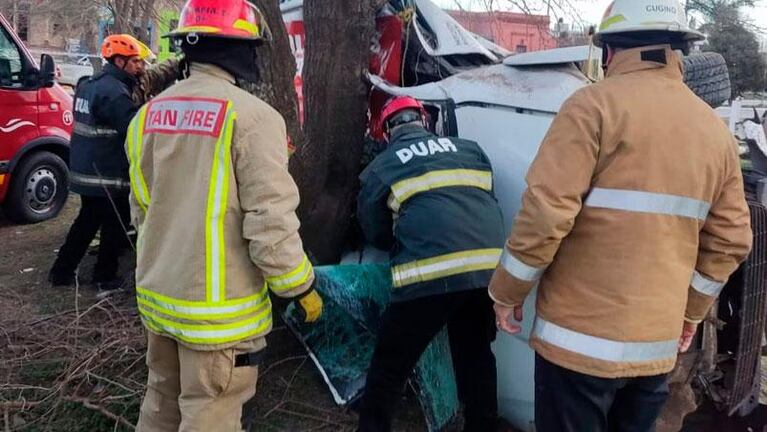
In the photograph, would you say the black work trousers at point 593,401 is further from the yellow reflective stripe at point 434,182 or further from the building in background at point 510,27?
the building in background at point 510,27

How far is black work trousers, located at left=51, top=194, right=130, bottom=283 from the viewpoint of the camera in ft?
16.7

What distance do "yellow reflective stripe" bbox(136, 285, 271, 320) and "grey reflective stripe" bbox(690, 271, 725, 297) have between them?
146 cm

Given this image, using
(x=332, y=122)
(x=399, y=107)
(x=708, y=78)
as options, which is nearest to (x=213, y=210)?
(x=399, y=107)

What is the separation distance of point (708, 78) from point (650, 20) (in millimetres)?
1640

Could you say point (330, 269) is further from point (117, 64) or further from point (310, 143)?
point (117, 64)

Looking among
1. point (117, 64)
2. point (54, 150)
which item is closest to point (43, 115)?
point (54, 150)

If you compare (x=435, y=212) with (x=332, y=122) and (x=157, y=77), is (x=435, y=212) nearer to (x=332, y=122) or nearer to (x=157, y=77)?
(x=332, y=122)

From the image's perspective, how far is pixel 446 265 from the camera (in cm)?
275

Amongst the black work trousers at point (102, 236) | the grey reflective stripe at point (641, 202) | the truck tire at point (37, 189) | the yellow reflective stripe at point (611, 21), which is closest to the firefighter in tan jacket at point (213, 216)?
the grey reflective stripe at point (641, 202)

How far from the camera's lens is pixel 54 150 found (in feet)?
23.4

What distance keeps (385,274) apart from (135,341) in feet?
4.75

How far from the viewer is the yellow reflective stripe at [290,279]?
2383mm

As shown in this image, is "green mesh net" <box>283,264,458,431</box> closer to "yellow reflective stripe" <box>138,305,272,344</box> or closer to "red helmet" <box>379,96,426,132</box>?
"red helmet" <box>379,96,426,132</box>

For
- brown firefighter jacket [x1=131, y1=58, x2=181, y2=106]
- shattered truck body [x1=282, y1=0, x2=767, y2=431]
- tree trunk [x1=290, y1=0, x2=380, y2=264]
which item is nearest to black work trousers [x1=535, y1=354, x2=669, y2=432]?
shattered truck body [x1=282, y1=0, x2=767, y2=431]
